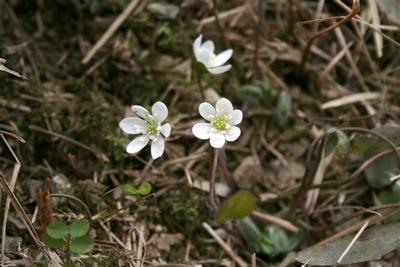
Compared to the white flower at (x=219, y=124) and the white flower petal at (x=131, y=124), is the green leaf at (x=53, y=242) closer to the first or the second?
the white flower petal at (x=131, y=124)

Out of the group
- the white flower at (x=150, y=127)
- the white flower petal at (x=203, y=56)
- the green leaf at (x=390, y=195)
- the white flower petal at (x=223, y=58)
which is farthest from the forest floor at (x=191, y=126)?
the white flower petal at (x=203, y=56)

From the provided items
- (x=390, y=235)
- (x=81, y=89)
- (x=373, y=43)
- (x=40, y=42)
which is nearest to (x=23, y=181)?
(x=81, y=89)

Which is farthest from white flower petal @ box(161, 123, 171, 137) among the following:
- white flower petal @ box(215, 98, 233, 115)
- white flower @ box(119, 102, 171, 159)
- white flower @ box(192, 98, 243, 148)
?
white flower petal @ box(215, 98, 233, 115)

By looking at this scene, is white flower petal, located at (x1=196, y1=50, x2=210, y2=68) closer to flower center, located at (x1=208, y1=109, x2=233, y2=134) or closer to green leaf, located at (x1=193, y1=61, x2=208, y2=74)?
green leaf, located at (x1=193, y1=61, x2=208, y2=74)

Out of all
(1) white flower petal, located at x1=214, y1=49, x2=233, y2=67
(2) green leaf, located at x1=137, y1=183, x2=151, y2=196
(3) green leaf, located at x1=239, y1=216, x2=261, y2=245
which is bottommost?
(3) green leaf, located at x1=239, y1=216, x2=261, y2=245

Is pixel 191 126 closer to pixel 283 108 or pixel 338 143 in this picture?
pixel 283 108

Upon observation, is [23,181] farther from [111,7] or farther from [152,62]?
[111,7]

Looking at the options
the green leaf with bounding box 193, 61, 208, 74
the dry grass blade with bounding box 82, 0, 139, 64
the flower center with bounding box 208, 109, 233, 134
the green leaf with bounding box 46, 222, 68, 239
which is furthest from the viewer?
the dry grass blade with bounding box 82, 0, 139, 64
